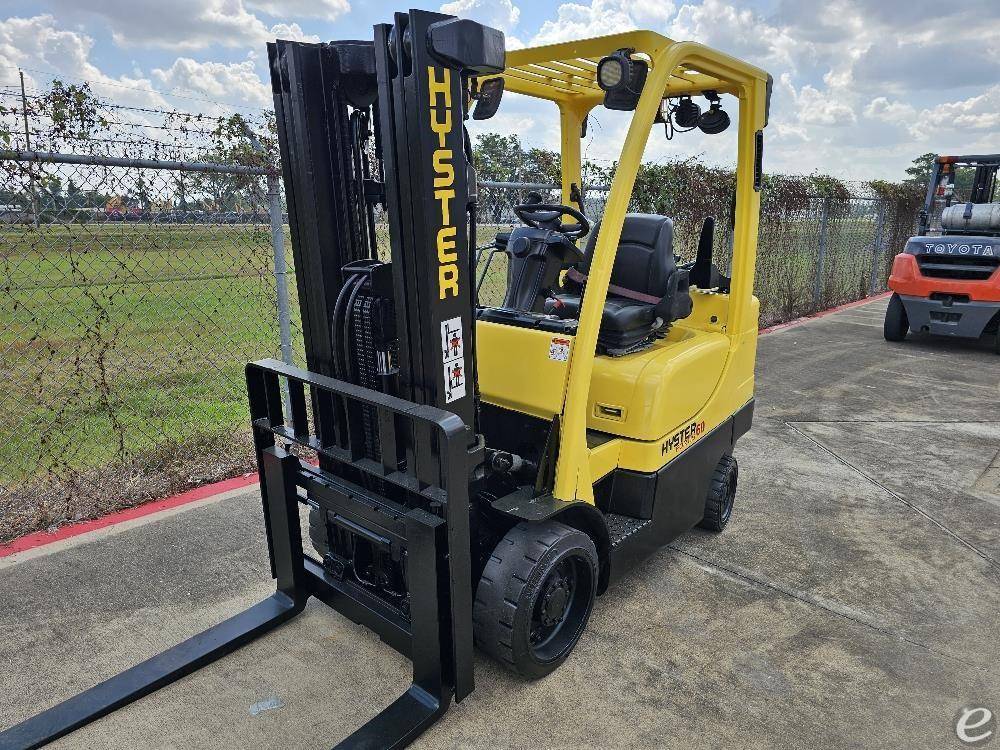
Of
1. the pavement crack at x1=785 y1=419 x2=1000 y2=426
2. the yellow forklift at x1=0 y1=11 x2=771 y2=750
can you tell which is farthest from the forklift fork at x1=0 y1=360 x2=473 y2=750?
the pavement crack at x1=785 y1=419 x2=1000 y2=426

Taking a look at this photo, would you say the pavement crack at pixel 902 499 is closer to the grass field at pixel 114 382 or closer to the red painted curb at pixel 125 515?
the grass field at pixel 114 382

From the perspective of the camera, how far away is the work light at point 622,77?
254 centimetres

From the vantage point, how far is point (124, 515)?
12.9 feet

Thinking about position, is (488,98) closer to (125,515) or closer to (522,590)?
(522,590)

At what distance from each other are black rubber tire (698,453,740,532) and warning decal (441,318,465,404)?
1980mm

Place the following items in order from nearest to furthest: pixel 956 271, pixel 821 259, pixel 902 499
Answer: pixel 902 499 < pixel 956 271 < pixel 821 259

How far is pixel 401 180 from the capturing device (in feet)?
7.30

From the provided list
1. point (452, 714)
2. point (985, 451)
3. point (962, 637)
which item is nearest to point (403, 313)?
point (452, 714)

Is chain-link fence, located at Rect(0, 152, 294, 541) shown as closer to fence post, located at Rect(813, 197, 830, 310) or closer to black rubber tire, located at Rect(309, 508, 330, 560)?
black rubber tire, located at Rect(309, 508, 330, 560)

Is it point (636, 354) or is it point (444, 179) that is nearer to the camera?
point (444, 179)

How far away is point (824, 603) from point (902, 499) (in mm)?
1591

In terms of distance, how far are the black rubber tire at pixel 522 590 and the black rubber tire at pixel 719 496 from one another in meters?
1.38

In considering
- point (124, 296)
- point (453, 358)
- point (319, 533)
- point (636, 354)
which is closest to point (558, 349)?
point (636, 354)

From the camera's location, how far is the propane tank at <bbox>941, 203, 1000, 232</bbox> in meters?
9.05
